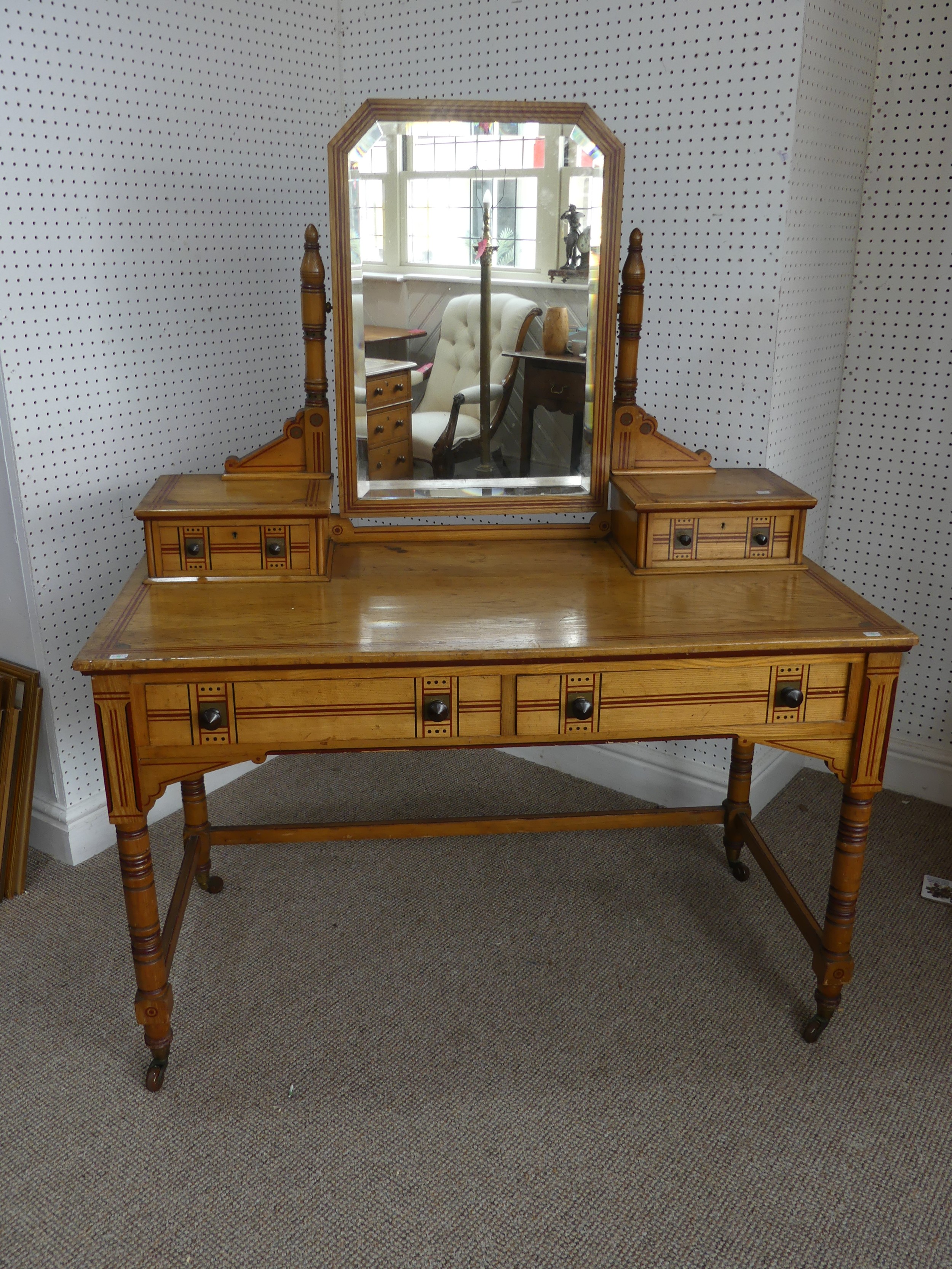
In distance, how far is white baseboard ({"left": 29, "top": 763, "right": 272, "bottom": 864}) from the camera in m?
3.25

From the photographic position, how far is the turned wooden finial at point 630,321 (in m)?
2.75

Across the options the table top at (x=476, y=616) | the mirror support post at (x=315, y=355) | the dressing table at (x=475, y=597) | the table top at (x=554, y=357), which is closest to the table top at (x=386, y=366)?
the dressing table at (x=475, y=597)

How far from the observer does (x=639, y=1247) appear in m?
2.07

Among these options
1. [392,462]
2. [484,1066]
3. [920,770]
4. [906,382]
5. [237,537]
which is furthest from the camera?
[920,770]

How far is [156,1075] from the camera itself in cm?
244

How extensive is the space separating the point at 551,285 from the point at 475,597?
0.90m

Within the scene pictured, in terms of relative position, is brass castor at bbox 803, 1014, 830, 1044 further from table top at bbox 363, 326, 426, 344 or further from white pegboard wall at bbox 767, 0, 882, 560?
table top at bbox 363, 326, 426, 344

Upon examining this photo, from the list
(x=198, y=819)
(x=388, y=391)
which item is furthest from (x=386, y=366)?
(x=198, y=819)

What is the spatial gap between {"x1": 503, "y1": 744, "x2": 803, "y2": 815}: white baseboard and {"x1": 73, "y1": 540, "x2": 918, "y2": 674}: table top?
3.30 ft

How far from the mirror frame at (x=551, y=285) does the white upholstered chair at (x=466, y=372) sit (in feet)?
0.50

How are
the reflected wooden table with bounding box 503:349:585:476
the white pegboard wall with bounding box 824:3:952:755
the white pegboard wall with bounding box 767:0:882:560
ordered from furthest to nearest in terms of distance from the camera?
the white pegboard wall with bounding box 824:3:952:755, the white pegboard wall with bounding box 767:0:882:560, the reflected wooden table with bounding box 503:349:585:476

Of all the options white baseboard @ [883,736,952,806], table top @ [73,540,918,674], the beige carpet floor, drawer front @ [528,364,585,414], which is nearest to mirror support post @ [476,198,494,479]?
drawer front @ [528,364,585,414]

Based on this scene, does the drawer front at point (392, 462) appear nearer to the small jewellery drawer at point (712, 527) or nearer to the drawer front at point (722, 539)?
the small jewellery drawer at point (712, 527)

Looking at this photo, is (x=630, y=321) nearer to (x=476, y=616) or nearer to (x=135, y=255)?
(x=476, y=616)
